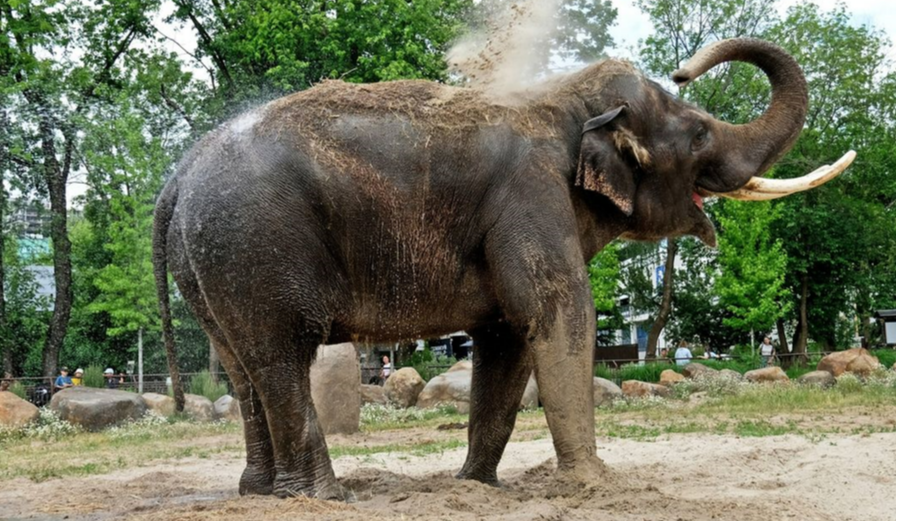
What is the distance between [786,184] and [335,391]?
9.53 metres

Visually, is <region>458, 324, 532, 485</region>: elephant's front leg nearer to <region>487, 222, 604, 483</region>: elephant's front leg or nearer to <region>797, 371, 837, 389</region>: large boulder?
Result: <region>487, 222, 604, 483</region>: elephant's front leg

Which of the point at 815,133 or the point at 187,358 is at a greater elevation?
the point at 815,133

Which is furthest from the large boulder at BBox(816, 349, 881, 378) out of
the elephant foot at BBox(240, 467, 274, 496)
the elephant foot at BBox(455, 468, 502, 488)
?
the elephant foot at BBox(240, 467, 274, 496)

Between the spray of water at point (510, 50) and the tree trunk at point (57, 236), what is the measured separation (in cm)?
2038

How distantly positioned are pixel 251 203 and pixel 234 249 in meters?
0.29

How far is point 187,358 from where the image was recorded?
34469 mm

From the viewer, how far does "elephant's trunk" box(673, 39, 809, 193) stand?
667 cm

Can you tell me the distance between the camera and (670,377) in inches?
942

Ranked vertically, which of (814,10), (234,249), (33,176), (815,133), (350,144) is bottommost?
(234,249)

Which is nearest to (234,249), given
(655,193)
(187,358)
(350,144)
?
(350,144)

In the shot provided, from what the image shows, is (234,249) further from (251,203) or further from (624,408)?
(624,408)

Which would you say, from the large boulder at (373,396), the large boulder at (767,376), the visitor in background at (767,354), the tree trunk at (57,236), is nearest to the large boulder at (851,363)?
the large boulder at (767,376)

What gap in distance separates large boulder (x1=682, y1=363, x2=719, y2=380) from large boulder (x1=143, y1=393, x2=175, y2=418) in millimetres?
12600

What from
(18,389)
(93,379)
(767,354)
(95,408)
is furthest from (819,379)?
(18,389)
